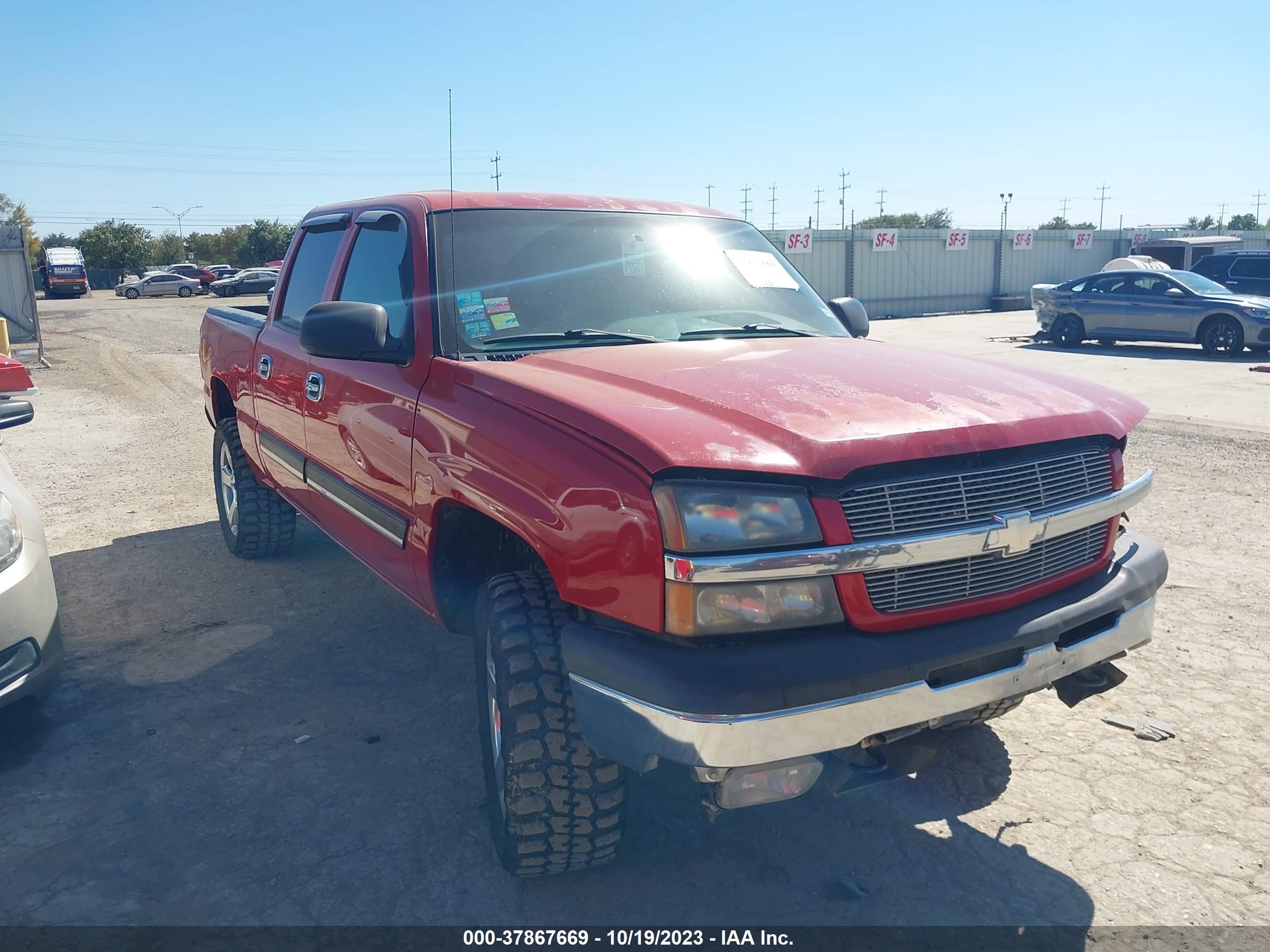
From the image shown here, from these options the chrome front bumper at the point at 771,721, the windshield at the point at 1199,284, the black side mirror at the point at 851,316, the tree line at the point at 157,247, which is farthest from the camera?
the tree line at the point at 157,247

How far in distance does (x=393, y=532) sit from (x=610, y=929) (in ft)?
4.94

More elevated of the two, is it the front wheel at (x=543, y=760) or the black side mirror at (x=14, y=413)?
the black side mirror at (x=14, y=413)

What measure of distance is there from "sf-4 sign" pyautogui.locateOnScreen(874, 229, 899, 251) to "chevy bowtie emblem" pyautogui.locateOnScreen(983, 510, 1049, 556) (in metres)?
27.7

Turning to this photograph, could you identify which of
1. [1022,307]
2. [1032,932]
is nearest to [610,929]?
[1032,932]

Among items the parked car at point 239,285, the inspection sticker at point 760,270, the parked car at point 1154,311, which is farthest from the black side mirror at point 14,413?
the parked car at point 239,285

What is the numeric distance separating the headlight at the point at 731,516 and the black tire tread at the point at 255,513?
3838mm

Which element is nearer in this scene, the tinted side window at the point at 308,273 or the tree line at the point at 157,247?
the tinted side window at the point at 308,273

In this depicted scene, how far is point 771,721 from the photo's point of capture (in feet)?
7.29

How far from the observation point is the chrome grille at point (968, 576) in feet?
7.99

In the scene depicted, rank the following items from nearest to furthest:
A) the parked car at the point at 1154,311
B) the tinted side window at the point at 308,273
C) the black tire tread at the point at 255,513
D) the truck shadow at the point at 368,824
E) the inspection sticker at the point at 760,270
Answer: the truck shadow at the point at 368,824
the inspection sticker at the point at 760,270
the tinted side window at the point at 308,273
the black tire tread at the point at 255,513
the parked car at the point at 1154,311

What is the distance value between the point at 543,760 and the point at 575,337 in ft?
4.81

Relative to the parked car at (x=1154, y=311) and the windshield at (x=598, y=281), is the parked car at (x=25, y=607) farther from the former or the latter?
the parked car at (x=1154, y=311)

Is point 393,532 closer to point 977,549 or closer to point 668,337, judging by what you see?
point 668,337

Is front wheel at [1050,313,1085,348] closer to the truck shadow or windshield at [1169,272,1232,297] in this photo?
windshield at [1169,272,1232,297]
